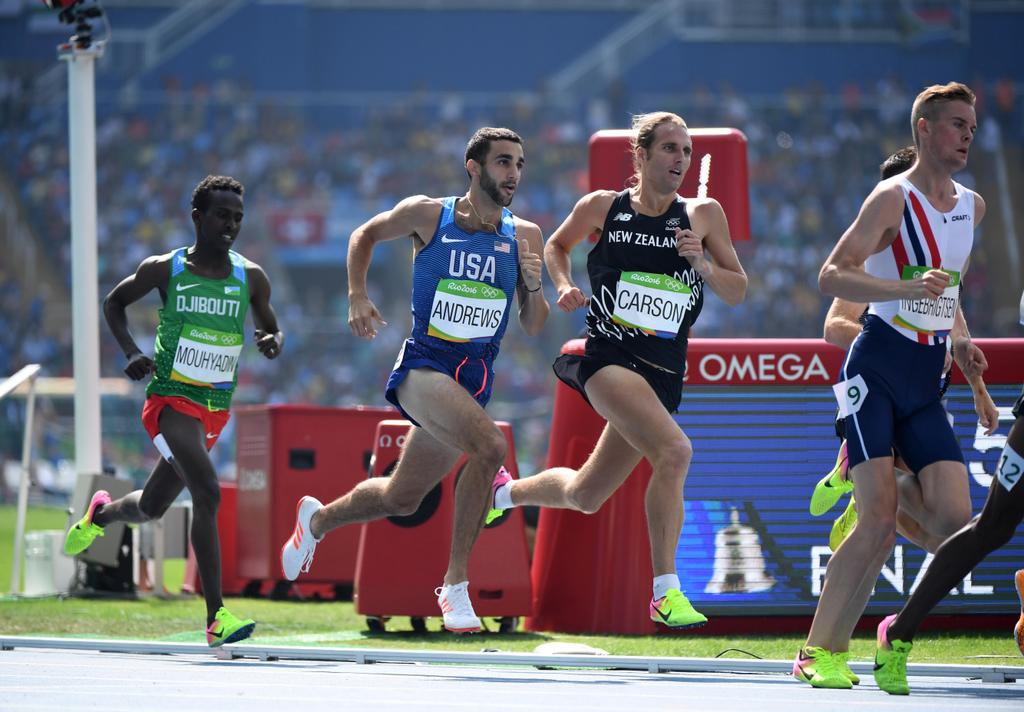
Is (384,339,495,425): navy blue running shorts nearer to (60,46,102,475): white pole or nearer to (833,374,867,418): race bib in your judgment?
(833,374,867,418): race bib

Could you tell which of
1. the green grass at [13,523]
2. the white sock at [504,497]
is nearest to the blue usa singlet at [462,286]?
the white sock at [504,497]

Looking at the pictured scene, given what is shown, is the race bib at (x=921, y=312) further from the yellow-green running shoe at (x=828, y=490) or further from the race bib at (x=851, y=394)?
the yellow-green running shoe at (x=828, y=490)

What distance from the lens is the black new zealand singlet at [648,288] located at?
637 cm

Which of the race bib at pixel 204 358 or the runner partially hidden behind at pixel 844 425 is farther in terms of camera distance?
the race bib at pixel 204 358

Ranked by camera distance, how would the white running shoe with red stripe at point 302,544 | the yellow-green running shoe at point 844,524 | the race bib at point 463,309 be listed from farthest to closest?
the white running shoe with red stripe at point 302,544
the yellow-green running shoe at point 844,524
the race bib at point 463,309

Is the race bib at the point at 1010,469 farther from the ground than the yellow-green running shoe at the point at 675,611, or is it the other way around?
the race bib at the point at 1010,469

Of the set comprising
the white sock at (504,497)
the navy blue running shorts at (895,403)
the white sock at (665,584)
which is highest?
the navy blue running shorts at (895,403)

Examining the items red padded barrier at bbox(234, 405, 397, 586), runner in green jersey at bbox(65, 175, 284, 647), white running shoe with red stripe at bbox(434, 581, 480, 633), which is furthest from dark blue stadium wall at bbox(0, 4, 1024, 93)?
white running shoe with red stripe at bbox(434, 581, 480, 633)

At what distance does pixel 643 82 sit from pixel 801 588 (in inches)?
1216

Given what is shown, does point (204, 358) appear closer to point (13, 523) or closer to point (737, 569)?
point (737, 569)

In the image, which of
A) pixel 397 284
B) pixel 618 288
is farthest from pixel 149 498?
pixel 397 284

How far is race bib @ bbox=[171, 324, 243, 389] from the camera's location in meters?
7.32

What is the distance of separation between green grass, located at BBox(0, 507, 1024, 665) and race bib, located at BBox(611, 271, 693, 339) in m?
1.64

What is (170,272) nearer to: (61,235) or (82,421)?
(82,421)
